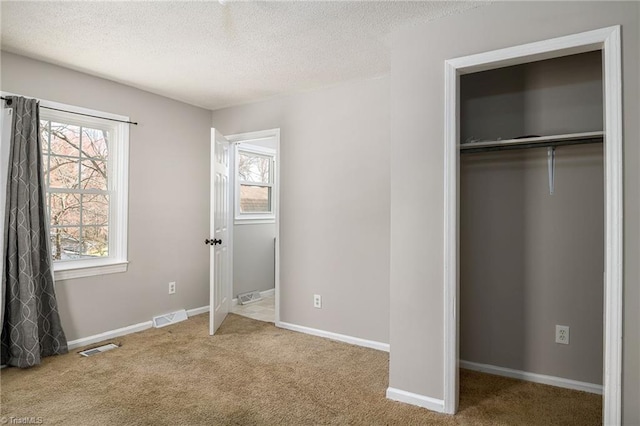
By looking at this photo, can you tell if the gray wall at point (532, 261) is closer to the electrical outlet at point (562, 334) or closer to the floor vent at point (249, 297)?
the electrical outlet at point (562, 334)

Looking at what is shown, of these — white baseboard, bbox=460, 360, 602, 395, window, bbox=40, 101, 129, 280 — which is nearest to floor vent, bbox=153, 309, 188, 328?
window, bbox=40, 101, 129, 280

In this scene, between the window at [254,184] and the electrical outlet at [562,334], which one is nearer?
Answer: the electrical outlet at [562,334]

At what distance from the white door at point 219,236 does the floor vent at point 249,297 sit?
16.3 inches

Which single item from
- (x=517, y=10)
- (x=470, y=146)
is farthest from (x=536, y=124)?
(x=517, y=10)

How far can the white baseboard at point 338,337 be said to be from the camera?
3423 millimetres

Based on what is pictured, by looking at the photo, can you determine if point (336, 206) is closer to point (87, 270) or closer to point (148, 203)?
point (148, 203)

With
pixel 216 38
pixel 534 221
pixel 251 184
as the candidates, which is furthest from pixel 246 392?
pixel 251 184

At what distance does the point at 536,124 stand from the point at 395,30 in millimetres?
1205

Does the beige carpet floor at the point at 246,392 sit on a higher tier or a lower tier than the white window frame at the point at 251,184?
lower

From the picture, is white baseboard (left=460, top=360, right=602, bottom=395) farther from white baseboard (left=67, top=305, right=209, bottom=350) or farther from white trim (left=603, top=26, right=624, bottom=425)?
white baseboard (left=67, top=305, right=209, bottom=350)

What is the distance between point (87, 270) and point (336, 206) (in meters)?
2.32

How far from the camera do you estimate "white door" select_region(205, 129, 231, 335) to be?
3.71 meters

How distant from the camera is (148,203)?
3973 millimetres

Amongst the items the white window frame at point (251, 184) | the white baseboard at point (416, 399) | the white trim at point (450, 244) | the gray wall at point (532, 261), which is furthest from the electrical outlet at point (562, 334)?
the white window frame at point (251, 184)
